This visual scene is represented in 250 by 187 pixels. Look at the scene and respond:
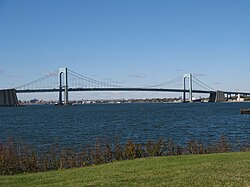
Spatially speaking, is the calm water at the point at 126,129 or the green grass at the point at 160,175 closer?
the green grass at the point at 160,175

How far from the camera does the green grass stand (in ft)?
30.0

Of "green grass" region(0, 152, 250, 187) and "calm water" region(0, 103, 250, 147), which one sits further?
"calm water" region(0, 103, 250, 147)

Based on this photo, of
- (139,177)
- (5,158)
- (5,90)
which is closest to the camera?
(139,177)

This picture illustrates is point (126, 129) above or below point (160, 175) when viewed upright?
Result: below

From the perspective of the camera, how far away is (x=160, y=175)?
1005cm

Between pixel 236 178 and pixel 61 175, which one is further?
pixel 61 175

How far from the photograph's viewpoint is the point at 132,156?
52.1 ft

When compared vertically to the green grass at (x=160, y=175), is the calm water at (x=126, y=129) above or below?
below

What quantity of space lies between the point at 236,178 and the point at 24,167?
7.92 m

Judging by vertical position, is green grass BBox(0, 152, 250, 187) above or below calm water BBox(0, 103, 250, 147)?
above

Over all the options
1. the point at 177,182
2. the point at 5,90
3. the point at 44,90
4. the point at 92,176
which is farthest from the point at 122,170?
the point at 5,90

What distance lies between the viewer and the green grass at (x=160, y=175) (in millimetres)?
9158

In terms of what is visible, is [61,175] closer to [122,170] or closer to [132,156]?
[122,170]

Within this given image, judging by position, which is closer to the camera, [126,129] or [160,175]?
[160,175]
